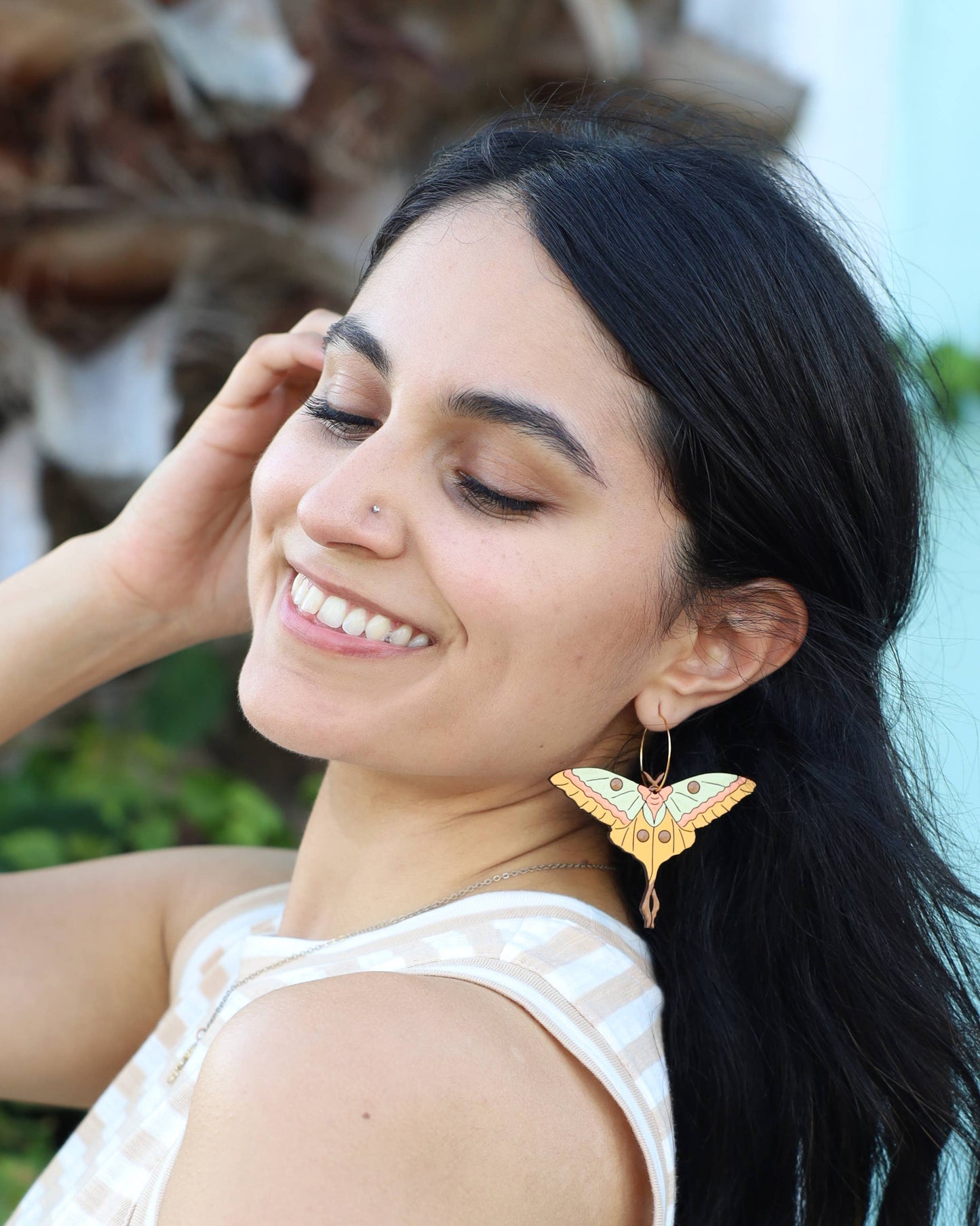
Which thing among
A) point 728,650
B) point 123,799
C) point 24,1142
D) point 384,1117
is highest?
point 728,650

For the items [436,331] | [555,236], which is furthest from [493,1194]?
[555,236]

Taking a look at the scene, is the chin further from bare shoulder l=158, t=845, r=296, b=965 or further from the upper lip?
bare shoulder l=158, t=845, r=296, b=965

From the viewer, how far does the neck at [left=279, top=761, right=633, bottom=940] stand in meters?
1.60

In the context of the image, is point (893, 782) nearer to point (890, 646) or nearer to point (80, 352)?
point (890, 646)

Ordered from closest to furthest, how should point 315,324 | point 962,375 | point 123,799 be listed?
point 315,324 < point 123,799 < point 962,375

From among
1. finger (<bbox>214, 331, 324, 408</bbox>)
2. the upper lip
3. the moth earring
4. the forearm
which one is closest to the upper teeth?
the upper lip

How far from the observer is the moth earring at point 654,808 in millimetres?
1489

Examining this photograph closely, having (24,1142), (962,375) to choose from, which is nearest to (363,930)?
(24,1142)

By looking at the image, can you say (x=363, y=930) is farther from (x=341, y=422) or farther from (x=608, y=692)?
(x=341, y=422)

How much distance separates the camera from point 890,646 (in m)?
1.72

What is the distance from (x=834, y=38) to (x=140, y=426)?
3161mm

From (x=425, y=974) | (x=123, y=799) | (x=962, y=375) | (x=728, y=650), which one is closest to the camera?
(x=425, y=974)

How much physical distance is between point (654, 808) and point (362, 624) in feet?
1.39

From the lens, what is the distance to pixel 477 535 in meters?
1.40
